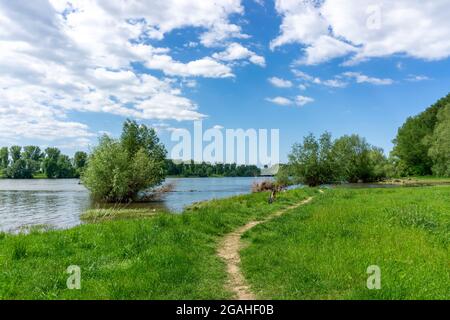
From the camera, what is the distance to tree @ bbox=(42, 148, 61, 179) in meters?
152

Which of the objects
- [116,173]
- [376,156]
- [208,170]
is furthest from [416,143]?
[208,170]

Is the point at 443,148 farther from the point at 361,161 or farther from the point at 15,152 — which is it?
the point at 15,152

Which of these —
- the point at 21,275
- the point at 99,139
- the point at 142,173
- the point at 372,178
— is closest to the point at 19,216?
the point at 142,173

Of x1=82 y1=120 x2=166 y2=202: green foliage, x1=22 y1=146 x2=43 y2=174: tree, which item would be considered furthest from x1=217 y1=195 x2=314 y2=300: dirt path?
x1=22 y1=146 x2=43 y2=174: tree

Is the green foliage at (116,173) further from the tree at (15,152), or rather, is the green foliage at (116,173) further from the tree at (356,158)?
the tree at (15,152)

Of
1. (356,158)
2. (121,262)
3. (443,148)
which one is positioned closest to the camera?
(121,262)

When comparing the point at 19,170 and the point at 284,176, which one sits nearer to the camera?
the point at 284,176

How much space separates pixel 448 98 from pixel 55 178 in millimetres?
147426

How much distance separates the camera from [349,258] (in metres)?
10.4

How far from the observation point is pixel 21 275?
9.48m

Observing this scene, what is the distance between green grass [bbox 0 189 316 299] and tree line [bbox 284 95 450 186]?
61.6 m

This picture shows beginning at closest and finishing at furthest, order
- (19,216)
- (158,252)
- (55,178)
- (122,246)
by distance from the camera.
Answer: (158,252), (122,246), (19,216), (55,178)

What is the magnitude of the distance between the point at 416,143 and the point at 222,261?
109 m
